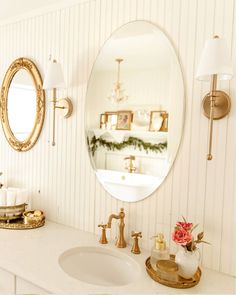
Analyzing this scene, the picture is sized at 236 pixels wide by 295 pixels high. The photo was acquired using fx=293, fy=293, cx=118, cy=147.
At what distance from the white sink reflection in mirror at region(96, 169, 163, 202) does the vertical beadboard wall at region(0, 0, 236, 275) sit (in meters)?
0.04

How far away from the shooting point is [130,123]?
5.78 feet

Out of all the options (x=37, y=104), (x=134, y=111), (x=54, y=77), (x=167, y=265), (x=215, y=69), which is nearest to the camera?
(x=215, y=69)

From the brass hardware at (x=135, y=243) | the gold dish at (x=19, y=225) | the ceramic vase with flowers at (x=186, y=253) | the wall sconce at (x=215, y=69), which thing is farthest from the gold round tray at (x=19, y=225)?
the wall sconce at (x=215, y=69)

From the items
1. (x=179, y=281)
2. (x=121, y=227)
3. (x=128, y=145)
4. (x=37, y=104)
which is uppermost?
(x=37, y=104)

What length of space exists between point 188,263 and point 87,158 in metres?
0.94

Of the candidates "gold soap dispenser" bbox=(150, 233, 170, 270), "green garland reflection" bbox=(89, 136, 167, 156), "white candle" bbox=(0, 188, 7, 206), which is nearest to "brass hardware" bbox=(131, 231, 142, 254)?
"gold soap dispenser" bbox=(150, 233, 170, 270)

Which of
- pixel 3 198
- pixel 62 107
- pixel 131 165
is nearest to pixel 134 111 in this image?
pixel 131 165

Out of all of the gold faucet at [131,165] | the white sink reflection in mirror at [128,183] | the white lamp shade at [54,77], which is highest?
the white lamp shade at [54,77]

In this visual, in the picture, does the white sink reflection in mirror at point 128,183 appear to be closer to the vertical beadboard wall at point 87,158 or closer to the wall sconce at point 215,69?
the vertical beadboard wall at point 87,158

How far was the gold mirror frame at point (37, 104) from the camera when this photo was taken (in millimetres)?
2217

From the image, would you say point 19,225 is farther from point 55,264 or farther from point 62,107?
point 62,107

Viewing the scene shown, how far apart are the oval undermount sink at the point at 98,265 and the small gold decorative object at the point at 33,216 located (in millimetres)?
474

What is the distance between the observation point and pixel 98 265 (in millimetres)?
1682

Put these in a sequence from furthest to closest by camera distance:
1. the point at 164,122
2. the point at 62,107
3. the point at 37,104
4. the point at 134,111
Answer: the point at 37,104, the point at 62,107, the point at 134,111, the point at 164,122
